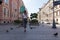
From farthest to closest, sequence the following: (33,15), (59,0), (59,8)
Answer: (33,15)
(59,8)
(59,0)

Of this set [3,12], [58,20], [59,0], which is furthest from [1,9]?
[58,20]

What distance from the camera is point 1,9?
160 ft

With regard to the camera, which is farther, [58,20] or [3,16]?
[58,20]

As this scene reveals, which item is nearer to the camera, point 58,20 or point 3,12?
point 3,12

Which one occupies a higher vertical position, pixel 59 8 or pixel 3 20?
pixel 59 8

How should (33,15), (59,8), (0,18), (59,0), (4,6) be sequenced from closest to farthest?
(59,0) → (0,18) → (4,6) → (59,8) → (33,15)

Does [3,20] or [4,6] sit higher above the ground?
[4,6]

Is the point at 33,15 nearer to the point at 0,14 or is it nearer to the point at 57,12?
the point at 57,12

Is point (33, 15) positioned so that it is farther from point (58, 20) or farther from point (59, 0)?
point (59, 0)

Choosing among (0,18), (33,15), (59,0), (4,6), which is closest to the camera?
(59,0)

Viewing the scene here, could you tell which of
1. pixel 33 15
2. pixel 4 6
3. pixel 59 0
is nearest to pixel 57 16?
pixel 4 6

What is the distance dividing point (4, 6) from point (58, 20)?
31.5 m

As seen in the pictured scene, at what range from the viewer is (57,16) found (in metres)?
77.1

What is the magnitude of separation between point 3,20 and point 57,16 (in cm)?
3402
